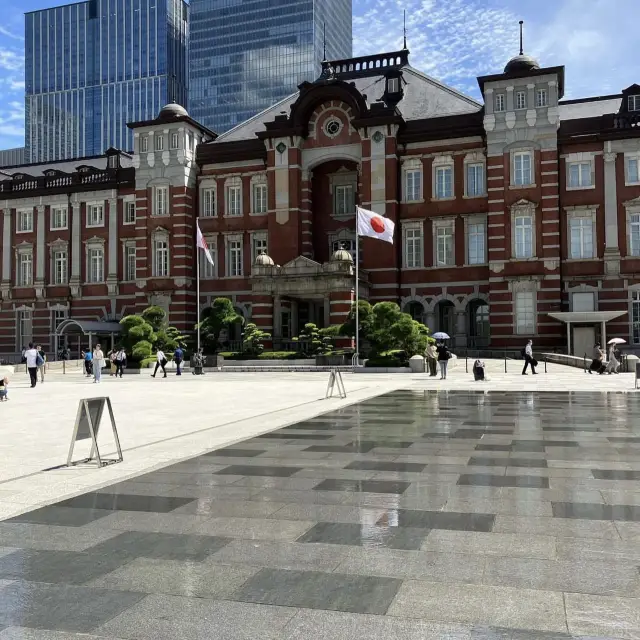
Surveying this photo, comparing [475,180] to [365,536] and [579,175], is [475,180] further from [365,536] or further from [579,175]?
[365,536]

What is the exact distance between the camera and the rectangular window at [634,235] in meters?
41.3

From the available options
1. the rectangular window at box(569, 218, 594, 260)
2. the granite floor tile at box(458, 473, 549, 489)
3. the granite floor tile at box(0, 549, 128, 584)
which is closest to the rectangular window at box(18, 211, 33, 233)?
the rectangular window at box(569, 218, 594, 260)

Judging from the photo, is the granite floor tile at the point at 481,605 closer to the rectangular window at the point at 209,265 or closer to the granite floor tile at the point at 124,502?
the granite floor tile at the point at 124,502

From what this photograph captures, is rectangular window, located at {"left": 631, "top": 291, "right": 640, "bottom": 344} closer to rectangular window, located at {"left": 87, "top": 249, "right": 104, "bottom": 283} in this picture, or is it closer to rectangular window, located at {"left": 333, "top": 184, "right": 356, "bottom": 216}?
rectangular window, located at {"left": 333, "top": 184, "right": 356, "bottom": 216}

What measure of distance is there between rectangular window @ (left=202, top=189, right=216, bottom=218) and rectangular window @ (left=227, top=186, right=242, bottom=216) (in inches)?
44.2

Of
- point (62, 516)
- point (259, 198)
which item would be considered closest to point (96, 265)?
point (259, 198)

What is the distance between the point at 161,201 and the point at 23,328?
51.3ft

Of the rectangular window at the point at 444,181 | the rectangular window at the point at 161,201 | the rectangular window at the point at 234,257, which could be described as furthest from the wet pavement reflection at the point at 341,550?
the rectangular window at the point at 161,201

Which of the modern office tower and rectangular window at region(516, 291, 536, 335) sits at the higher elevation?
the modern office tower

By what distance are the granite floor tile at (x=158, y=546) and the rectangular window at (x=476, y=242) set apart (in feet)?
134

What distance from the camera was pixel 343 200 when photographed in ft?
160

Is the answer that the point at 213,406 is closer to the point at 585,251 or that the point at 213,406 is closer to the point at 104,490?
the point at 104,490

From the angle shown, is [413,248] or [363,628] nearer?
[363,628]

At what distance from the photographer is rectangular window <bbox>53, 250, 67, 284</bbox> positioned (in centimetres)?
5434
